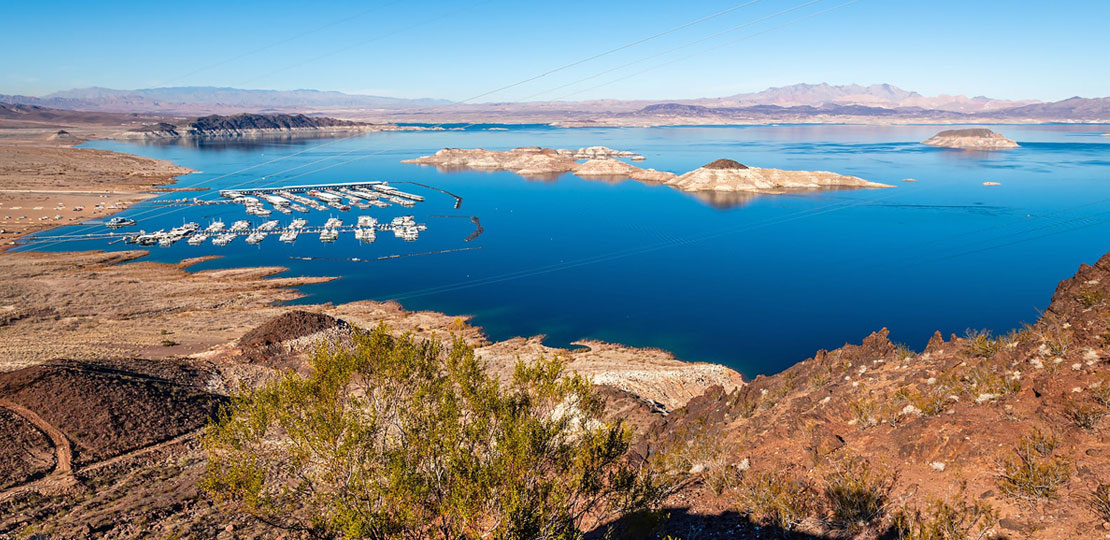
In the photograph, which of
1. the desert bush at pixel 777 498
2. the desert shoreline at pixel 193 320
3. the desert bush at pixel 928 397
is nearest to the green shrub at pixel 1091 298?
the desert bush at pixel 928 397

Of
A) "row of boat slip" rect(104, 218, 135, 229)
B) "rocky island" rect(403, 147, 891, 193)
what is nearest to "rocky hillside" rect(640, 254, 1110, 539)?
"row of boat slip" rect(104, 218, 135, 229)

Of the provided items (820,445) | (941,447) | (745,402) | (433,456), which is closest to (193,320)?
(433,456)

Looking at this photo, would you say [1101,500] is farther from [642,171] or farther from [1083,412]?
[642,171]

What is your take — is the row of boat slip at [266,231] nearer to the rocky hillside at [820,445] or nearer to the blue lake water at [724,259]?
the blue lake water at [724,259]

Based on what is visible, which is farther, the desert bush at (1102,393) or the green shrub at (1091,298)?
the green shrub at (1091,298)

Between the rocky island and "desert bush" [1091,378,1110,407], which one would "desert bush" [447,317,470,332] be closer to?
"desert bush" [1091,378,1110,407]

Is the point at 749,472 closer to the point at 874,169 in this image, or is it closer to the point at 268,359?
the point at 268,359
